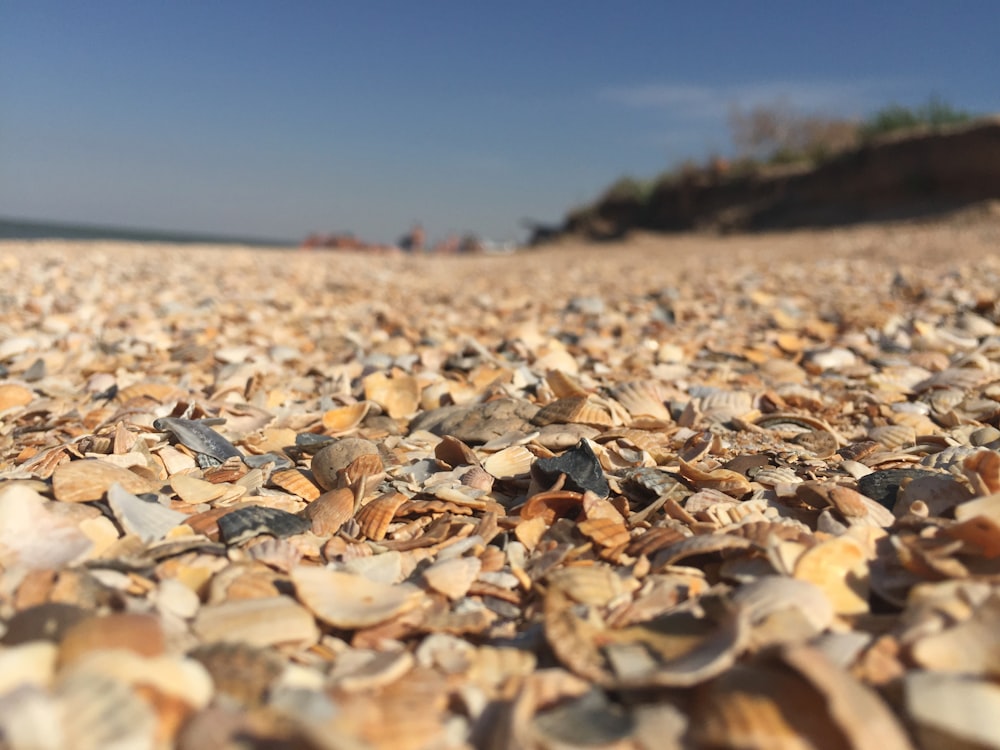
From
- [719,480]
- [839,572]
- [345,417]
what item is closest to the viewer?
[839,572]

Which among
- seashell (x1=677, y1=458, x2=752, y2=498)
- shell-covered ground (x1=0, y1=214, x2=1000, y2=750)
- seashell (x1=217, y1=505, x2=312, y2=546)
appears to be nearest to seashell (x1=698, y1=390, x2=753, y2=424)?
shell-covered ground (x1=0, y1=214, x2=1000, y2=750)

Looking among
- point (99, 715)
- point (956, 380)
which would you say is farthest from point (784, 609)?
point (956, 380)

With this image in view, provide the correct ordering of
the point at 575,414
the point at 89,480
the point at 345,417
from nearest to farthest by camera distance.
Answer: the point at 89,480, the point at 575,414, the point at 345,417

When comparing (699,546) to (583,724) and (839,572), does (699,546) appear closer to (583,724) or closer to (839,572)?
(839,572)

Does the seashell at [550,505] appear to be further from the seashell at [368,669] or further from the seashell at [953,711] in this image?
the seashell at [953,711]

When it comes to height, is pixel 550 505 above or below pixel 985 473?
below

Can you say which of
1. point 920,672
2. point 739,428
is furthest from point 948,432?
point 920,672

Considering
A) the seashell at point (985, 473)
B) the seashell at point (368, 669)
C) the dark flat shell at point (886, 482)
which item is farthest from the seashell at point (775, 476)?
the seashell at point (368, 669)

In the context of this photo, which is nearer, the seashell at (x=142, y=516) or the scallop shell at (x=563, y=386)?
the seashell at (x=142, y=516)
